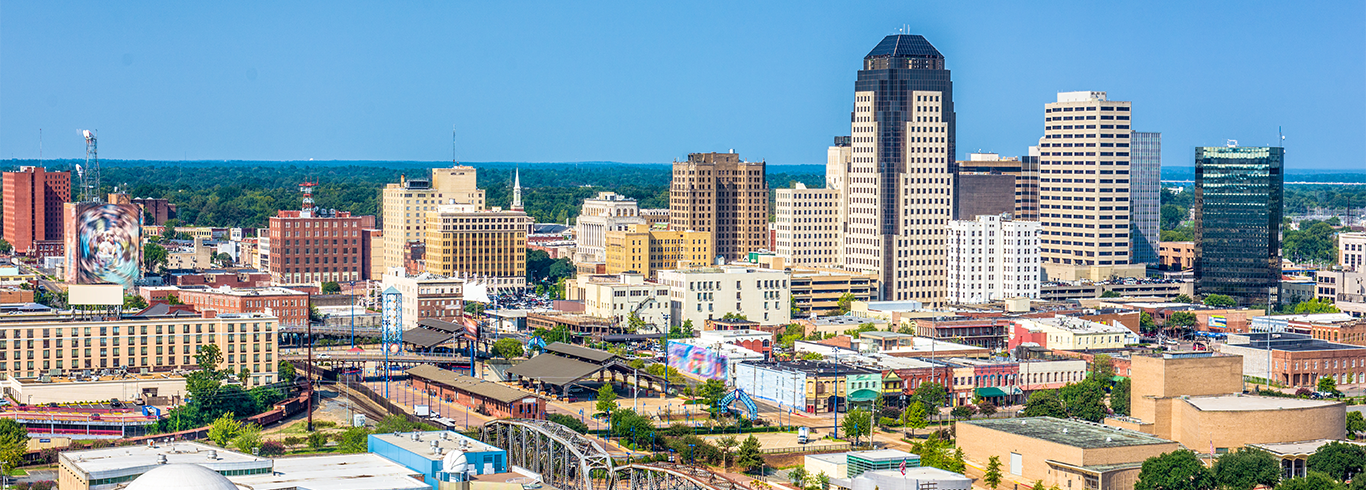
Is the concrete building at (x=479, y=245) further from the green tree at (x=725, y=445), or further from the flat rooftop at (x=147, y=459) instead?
the flat rooftop at (x=147, y=459)

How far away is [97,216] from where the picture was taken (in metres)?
171

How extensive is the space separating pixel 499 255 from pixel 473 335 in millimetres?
50119

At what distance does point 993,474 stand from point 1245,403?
61.6ft

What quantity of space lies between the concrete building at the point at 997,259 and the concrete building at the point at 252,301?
5502cm

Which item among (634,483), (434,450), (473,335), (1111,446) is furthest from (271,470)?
(473,335)

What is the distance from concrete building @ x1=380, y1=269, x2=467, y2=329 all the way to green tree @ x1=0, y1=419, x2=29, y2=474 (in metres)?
61.3

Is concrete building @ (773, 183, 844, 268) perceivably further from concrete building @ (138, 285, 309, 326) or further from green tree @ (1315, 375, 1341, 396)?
green tree @ (1315, 375, 1341, 396)

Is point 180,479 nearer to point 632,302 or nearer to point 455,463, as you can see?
point 455,463

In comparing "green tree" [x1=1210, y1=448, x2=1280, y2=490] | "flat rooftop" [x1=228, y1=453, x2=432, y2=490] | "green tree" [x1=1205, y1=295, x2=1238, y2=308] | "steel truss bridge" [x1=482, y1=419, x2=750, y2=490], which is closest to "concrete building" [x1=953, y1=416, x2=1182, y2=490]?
"green tree" [x1=1210, y1=448, x2=1280, y2=490]

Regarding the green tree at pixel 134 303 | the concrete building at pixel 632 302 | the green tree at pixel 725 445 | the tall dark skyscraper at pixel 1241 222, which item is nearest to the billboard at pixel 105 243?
the green tree at pixel 134 303

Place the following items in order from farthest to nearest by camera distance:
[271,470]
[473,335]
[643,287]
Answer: [643,287], [473,335], [271,470]

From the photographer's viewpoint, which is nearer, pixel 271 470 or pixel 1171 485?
pixel 271 470

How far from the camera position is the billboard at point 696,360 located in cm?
12406

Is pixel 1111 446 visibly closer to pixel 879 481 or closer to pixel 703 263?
pixel 879 481
